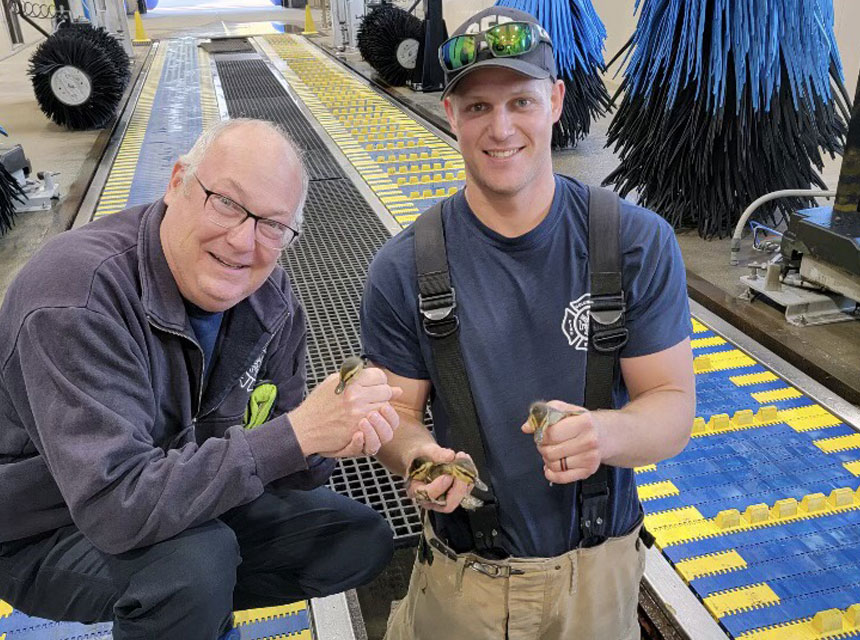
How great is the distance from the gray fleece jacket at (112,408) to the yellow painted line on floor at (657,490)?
1540mm

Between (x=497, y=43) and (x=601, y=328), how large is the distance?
2.13 feet

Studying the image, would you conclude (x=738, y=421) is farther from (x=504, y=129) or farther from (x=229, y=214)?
(x=229, y=214)

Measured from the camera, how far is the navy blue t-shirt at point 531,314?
1.70m

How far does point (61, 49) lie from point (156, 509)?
827cm

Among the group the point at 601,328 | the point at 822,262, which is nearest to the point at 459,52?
the point at 601,328

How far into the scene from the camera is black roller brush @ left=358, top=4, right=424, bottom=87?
1062 centimetres

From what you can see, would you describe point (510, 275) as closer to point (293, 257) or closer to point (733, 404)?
point (733, 404)

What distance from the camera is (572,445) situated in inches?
58.7

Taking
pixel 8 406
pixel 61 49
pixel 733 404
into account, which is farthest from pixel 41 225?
pixel 733 404

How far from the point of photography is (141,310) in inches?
63.4

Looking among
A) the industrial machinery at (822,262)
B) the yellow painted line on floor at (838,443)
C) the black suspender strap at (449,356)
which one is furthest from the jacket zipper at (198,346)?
the industrial machinery at (822,262)

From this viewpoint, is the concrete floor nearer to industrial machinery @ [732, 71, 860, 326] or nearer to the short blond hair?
the short blond hair

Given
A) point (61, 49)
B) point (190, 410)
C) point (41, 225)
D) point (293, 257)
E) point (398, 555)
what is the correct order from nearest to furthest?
point (190, 410) < point (398, 555) < point (293, 257) < point (41, 225) < point (61, 49)

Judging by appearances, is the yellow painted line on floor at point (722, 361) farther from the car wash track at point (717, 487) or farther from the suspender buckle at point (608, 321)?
the suspender buckle at point (608, 321)
